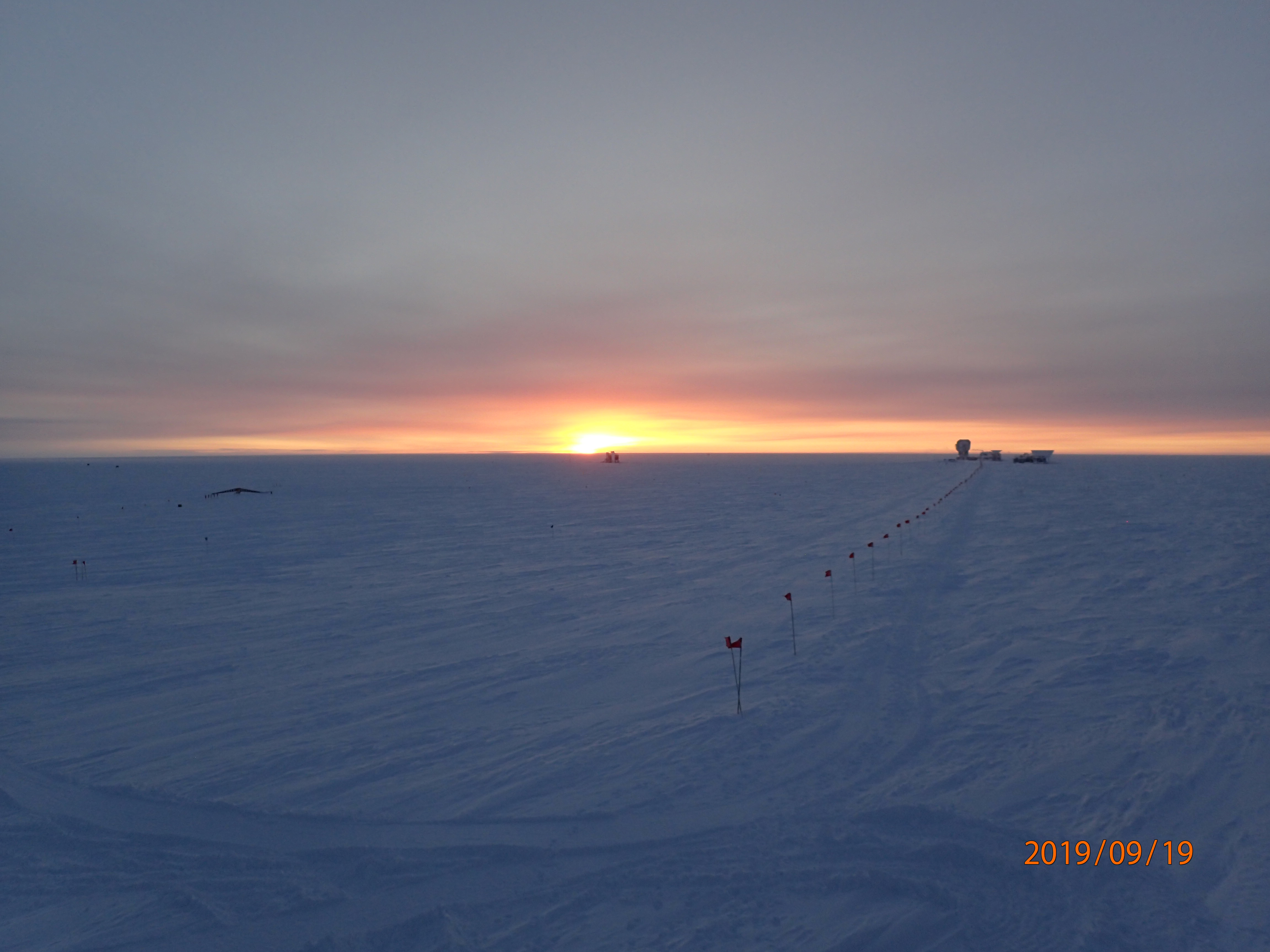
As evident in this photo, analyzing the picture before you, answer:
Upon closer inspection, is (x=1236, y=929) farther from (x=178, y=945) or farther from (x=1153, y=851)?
(x=178, y=945)

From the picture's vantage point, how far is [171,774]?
336 inches

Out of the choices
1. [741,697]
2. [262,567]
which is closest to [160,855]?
[741,697]

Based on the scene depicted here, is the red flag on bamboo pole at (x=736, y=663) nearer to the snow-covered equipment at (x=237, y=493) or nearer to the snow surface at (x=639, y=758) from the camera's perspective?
the snow surface at (x=639, y=758)

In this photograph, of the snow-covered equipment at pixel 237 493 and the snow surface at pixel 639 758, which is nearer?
the snow surface at pixel 639 758

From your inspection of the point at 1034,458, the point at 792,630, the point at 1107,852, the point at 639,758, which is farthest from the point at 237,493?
the point at 1034,458

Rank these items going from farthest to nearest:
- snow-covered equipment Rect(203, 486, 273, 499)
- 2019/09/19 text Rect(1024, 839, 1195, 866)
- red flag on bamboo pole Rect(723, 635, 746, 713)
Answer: snow-covered equipment Rect(203, 486, 273, 499)
red flag on bamboo pole Rect(723, 635, 746, 713)
2019/09/19 text Rect(1024, 839, 1195, 866)

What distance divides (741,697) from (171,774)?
7.82 m

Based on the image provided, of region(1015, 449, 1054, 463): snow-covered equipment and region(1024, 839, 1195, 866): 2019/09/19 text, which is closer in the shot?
region(1024, 839, 1195, 866): 2019/09/19 text

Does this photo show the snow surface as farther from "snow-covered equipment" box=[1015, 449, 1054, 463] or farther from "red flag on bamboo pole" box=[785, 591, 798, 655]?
"snow-covered equipment" box=[1015, 449, 1054, 463]

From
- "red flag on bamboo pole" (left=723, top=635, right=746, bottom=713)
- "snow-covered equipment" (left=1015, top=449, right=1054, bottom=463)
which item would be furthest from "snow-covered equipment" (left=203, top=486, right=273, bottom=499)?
"snow-covered equipment" (left=1015, top=449, right=1054, bottom=463)

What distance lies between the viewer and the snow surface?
5.74 meters

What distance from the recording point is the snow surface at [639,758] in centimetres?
574

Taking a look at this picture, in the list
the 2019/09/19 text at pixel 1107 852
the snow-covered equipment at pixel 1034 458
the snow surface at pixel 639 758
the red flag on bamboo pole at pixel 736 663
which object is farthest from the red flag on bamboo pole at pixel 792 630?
the snow-covered equipment at pixel 1034 458

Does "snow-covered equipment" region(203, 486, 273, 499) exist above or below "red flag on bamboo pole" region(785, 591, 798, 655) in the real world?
above
